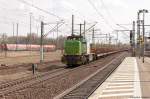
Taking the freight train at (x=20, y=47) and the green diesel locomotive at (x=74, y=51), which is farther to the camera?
the freight train at (x=20, y=47)

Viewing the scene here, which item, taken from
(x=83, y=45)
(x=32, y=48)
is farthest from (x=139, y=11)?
(x=32, y=48)

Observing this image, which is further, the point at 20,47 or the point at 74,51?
the point at 20,47

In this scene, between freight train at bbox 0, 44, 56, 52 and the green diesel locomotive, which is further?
freight train at bbox 0, 44, 56, 52

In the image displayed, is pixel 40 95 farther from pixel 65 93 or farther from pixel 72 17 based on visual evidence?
pixel 72 17

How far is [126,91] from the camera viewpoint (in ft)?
61.5

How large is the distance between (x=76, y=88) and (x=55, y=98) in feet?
14.9

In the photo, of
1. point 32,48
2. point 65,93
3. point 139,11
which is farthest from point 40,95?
point 32,48

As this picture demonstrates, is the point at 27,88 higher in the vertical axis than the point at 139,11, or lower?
lower

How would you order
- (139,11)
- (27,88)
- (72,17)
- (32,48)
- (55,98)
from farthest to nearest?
(32,48) → (139,11) → (72,17) → (27,88) → (55,98)

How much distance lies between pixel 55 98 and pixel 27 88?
14.6 feet

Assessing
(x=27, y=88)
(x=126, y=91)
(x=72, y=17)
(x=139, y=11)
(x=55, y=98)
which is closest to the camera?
(x=55, y=98)

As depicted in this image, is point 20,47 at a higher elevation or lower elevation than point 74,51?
higher

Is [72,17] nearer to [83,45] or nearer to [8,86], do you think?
[83,45]

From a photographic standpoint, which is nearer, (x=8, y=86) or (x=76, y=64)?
(x=8, y=86)
